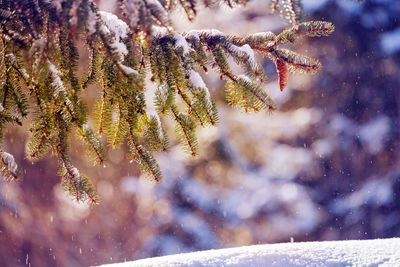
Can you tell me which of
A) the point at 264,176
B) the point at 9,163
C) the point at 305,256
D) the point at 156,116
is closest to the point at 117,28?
the point at 156,116

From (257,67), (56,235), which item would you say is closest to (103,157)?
(257,67)

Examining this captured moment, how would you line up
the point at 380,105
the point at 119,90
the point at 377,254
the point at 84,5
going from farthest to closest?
the point at 380,105
the point at 377,254
the point at 119,90
the point at 84,5

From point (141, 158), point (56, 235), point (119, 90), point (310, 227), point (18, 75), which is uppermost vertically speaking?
point (56, 235)

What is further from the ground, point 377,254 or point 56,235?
point 56,235

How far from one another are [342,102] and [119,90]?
622 centimetres

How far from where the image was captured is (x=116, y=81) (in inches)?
55.8

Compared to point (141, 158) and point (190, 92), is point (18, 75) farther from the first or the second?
point (190, 92)

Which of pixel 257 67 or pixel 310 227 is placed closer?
pixel 257 67

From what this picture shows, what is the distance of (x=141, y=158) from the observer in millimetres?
1496

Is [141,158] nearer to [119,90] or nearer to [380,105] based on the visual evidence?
[119,90]

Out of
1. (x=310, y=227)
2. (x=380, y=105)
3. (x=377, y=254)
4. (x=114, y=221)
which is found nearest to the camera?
(x=377, y=254)

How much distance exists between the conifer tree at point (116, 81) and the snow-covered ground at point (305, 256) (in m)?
0.56

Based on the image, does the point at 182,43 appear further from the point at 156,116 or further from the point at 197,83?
the point at 156,116

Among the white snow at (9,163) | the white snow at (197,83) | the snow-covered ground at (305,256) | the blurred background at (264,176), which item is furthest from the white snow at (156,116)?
the blurred background at (264,176)
